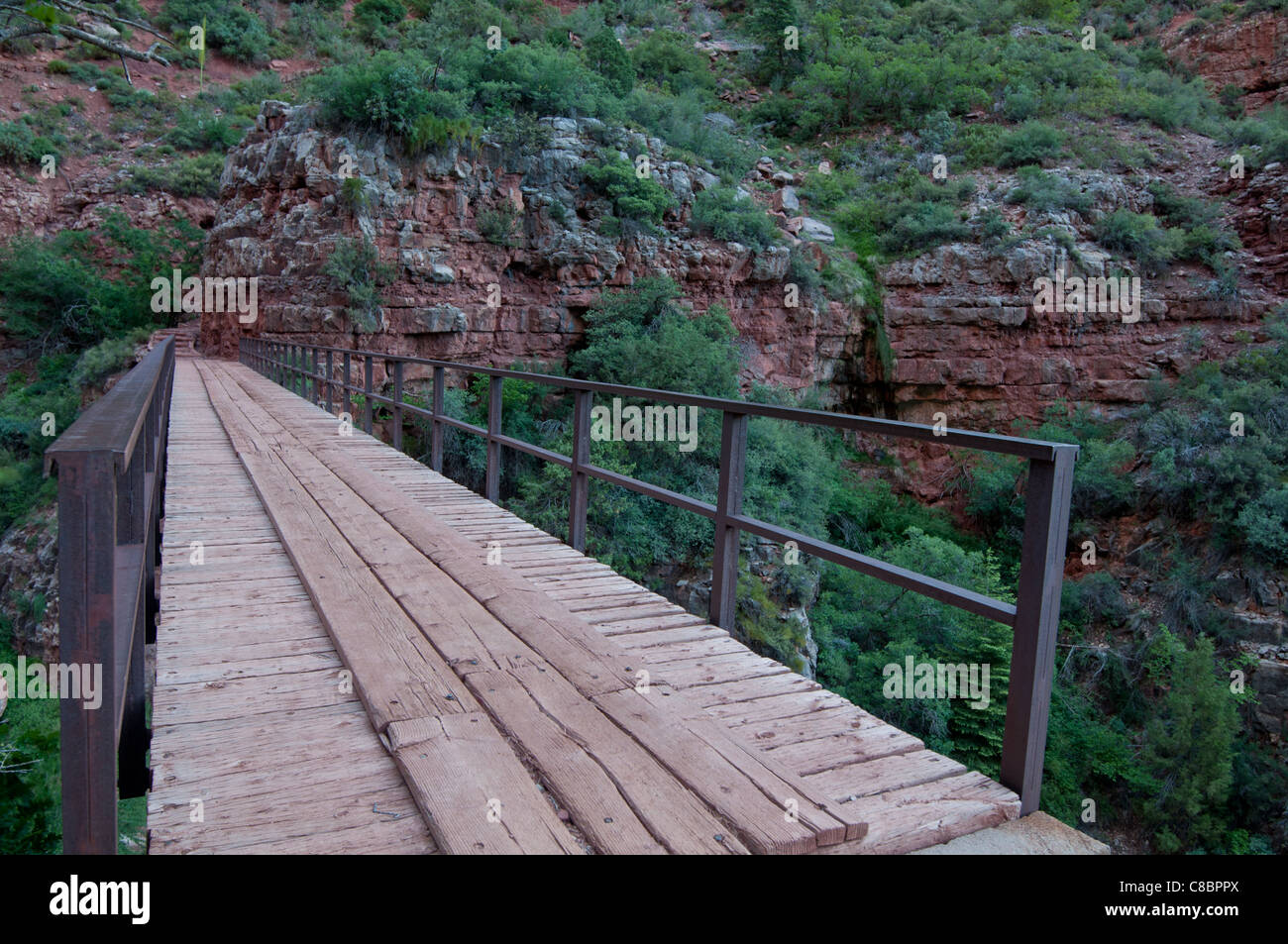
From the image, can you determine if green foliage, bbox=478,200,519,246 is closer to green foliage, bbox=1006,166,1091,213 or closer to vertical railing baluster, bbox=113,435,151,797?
green foliage, bbox=1006,166,1091,213

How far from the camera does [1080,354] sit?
19219 millimetres

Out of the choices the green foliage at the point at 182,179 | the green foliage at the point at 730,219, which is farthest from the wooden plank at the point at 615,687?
→ the green foliage at the point at 182,179

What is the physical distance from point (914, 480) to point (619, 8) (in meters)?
25.9

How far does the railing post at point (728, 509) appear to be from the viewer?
11.1ft

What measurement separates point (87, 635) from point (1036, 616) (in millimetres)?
2165

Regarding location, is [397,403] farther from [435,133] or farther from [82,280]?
[82,280]

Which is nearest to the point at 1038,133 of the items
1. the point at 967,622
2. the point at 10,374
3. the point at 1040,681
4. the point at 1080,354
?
the point at 1080,354

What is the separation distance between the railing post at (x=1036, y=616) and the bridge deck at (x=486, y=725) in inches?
4.1

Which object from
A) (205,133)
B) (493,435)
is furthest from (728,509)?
(205,133)

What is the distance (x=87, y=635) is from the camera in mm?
1408

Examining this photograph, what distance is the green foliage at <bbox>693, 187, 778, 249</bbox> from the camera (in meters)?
19.5

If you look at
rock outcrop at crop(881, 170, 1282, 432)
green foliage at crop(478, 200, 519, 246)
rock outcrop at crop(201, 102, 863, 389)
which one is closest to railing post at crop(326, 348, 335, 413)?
rock outcrop at crop(201, 102, 863, 389)

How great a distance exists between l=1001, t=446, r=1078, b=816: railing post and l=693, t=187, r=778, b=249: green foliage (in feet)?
60.2

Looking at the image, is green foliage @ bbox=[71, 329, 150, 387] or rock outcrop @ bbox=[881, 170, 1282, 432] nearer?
rock outcrop @ bbox=[881, 170, 1282, 432]
